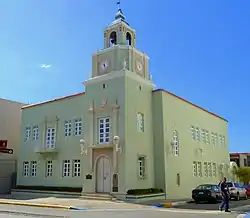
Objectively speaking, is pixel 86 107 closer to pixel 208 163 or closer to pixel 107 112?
pixel 107 112

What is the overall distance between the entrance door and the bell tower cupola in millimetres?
9512

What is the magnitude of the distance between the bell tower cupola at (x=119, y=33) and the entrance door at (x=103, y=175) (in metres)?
9.51

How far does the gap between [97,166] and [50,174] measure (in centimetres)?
611

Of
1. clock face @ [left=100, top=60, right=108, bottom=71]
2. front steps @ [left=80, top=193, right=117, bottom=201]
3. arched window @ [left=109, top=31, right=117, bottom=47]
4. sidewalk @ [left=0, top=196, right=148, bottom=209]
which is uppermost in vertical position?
arched window @ [left=109, top=31, right=117, bottom=47]

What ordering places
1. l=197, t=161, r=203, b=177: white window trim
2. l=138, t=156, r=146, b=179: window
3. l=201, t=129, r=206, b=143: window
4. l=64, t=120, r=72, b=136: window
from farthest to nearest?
l=201, t=129, r=206, b=143: window, l=197, t=161, r=203, b=177: white window trim, l=64, t=120, r=72, b=136: window, l=138, t=156, r=146, b=179: window

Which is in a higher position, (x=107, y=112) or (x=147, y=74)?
(x=147, y=74)

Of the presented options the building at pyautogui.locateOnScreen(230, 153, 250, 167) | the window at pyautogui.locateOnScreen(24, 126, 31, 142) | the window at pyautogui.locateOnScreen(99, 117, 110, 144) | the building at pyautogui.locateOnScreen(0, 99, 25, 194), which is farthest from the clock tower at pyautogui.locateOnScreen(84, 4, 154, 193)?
the building at pyautogui.locateOnScreen(230, 153, 250, 167)

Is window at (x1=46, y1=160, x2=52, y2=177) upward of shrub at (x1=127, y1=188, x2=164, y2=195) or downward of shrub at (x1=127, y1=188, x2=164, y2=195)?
upward

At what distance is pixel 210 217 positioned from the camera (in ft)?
45.3

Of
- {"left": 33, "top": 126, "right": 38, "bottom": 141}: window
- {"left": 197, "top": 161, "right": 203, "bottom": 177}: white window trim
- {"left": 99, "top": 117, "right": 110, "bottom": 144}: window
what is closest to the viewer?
{"left": 99, "top": 117, "right": 110, "bottom": 144}: window

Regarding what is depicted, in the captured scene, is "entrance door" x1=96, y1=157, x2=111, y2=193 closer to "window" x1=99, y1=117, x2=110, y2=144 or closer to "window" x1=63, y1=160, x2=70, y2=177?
"window" x1=99, y1=117, x2=110, y2=144

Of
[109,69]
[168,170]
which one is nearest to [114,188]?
[168,170]

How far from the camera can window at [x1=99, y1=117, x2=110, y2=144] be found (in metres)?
24.5

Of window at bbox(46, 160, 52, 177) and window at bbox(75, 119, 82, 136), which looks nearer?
window at bbox(75, 119, 82, 136)
